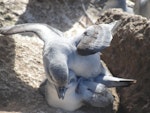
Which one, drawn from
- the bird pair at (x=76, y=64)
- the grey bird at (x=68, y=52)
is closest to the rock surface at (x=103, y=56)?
the bird pair at (x=76, y=64)

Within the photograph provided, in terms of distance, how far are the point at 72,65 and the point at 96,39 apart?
196mm

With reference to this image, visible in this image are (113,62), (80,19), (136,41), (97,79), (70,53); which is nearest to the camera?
(70,53)

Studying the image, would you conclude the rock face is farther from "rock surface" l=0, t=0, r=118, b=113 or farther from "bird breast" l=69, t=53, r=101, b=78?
"bird breast" l=69, t=53, r=101, b=78

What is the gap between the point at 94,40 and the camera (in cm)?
248

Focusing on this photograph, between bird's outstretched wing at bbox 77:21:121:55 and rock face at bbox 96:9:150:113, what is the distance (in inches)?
11.1

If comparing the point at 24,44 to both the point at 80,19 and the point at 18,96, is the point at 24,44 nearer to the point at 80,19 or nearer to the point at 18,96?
the point at 18,96

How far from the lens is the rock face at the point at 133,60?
9.11ft

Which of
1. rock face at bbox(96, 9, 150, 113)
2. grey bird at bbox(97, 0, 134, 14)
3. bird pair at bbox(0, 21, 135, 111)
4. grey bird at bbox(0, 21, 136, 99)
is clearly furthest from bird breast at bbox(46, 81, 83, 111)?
grey bird at bbox(97, 0, 134, 14)

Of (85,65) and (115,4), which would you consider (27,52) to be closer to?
(85,65)

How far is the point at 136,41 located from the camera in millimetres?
2854

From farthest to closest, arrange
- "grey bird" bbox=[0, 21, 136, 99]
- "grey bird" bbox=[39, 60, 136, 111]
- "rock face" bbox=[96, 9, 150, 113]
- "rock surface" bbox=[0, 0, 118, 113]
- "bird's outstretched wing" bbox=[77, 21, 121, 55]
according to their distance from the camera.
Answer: "rock face" bbox=[96, 9, 150, 113] → "rock surface" bbox=[0, 0, 118, 113] → "grey bird" bbox=[39, 60, 136, 111] → "bird's outstretched wing" bbox=[77, 21, 121, 55] → "grey bird" bbox=[0, 21, 136, 99]

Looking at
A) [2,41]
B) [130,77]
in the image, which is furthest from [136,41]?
[2,41]

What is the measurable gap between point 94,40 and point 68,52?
0.54 feet

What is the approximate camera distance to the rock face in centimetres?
278
